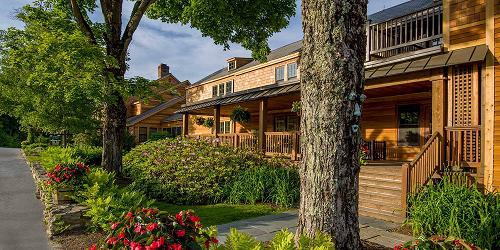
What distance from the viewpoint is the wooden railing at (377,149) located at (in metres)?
13.6

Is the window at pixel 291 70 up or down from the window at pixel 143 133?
up

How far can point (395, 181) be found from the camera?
8664 millimetres

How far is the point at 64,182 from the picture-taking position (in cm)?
750

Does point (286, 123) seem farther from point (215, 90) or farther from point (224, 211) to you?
point (224, 211)

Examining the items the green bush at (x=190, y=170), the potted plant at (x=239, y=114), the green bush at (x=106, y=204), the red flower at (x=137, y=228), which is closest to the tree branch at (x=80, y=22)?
the green bush at (x=190, y=170)

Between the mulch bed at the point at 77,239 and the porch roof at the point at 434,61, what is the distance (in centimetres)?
813

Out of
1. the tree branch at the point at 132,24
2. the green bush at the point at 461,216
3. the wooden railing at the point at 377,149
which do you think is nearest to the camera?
the green bush at the point at 461,216

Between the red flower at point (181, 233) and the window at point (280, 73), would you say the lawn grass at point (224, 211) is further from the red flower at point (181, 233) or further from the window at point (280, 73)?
the window at point (280, 73)

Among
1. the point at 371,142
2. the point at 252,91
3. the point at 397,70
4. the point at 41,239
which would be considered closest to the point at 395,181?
the point at 397,70

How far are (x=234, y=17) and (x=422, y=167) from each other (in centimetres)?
878

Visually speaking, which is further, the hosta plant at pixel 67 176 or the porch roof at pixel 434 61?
the porch roof at pixel 434 61

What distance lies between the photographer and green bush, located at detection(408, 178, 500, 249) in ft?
19.1

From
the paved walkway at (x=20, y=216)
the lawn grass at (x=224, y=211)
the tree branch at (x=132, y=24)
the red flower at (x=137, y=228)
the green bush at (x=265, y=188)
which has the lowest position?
the lawn grass at (x=224, y=211)

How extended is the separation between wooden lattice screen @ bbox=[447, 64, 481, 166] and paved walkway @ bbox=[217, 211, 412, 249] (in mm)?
2761
